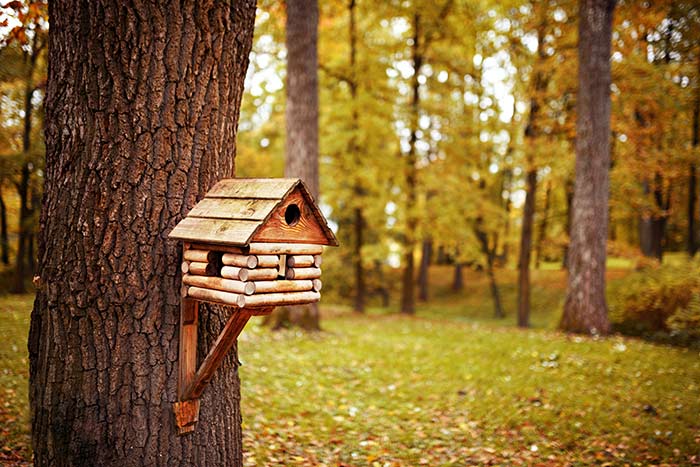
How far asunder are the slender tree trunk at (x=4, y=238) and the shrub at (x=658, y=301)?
9388 millimetres

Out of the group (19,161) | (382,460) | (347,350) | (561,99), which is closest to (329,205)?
(561,99)

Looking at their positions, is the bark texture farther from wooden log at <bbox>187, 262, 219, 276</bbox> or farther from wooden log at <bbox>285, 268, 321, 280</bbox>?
wooden log at <bbox>187, 262, 219, 276</bbox>

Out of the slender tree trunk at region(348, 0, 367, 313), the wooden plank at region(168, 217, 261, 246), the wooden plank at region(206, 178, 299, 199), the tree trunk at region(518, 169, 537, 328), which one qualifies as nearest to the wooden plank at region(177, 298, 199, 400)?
the wooden plank at region(168, 217, 261, 246)

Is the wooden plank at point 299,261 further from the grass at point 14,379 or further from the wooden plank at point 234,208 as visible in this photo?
the grass at point 14,379

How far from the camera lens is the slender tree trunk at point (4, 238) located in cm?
615

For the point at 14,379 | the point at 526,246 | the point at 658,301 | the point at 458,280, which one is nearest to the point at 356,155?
the point at 526,246

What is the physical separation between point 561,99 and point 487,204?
10.6 feet

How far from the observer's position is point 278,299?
109 inches

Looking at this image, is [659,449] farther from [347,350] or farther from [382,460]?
[347,350]

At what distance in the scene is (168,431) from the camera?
2.95 metres

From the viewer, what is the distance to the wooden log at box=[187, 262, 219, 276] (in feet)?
9.14

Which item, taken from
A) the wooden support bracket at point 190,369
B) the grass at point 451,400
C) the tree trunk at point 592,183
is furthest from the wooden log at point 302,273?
the tree trunk at point 592,183

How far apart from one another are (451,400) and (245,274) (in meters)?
4.61

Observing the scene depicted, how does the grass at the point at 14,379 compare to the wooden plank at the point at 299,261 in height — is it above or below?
below
